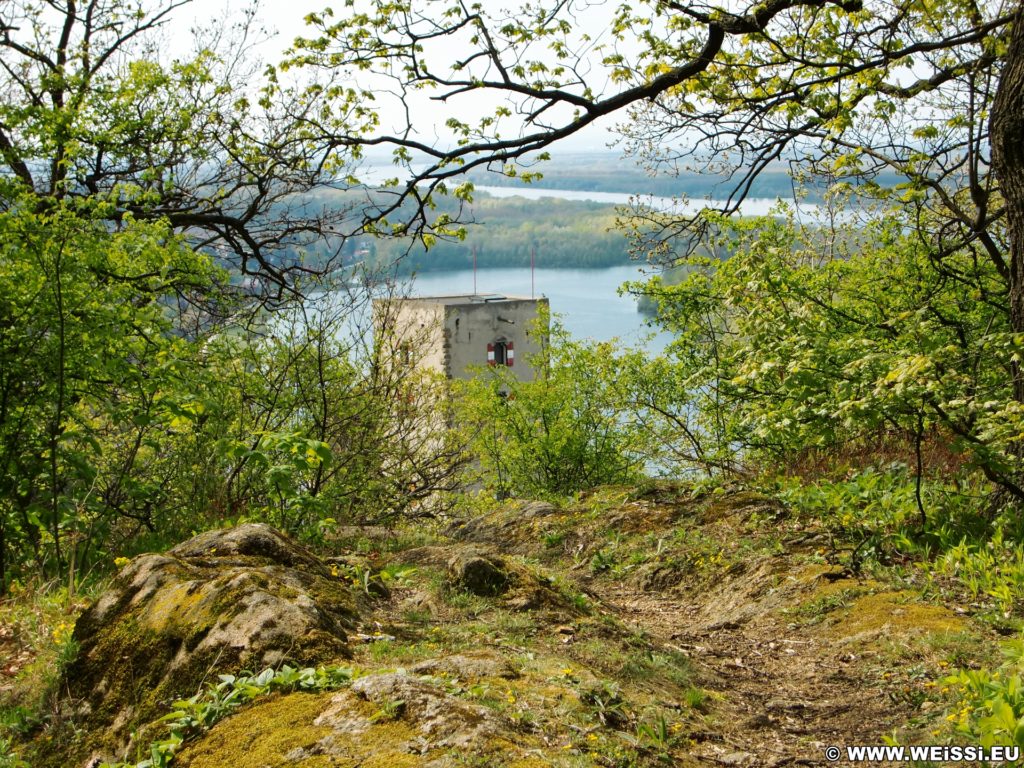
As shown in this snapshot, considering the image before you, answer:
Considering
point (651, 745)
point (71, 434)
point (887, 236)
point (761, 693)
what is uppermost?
point (887, 236)

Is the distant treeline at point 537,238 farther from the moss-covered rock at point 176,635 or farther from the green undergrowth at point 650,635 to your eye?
the moss-covered rock at point 176,635

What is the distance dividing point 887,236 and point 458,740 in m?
8.23

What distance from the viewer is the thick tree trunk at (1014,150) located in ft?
17.5

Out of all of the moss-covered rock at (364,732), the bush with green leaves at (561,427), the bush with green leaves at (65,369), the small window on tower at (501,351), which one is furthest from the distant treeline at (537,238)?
the moss-covered rock at (364,732)

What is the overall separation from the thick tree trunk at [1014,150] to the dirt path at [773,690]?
2138 mm

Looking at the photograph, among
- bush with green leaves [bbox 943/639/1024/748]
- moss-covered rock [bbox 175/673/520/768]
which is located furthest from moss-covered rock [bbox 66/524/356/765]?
bush with green leaves [bbox 943/639/1024/748]

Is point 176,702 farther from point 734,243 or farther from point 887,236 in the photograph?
point 734,243

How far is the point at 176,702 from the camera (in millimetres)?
2895

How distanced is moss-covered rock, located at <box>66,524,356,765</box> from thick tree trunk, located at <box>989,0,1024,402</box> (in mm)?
4450

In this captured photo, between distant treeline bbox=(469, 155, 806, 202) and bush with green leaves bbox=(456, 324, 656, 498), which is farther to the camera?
bush with green leaves bbox=(456, 324, 656, 498)

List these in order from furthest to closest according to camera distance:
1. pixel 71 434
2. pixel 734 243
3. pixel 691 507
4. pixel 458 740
Result: pixel 734 243
pixel 691 507
pixel 71 434
pixel 458 740

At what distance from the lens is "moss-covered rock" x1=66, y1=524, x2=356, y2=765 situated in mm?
3152

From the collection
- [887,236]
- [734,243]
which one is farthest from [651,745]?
[734,243]

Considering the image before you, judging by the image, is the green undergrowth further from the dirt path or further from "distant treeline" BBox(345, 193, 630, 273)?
"distant treeline" BBox(345, 193, 630, 273)
